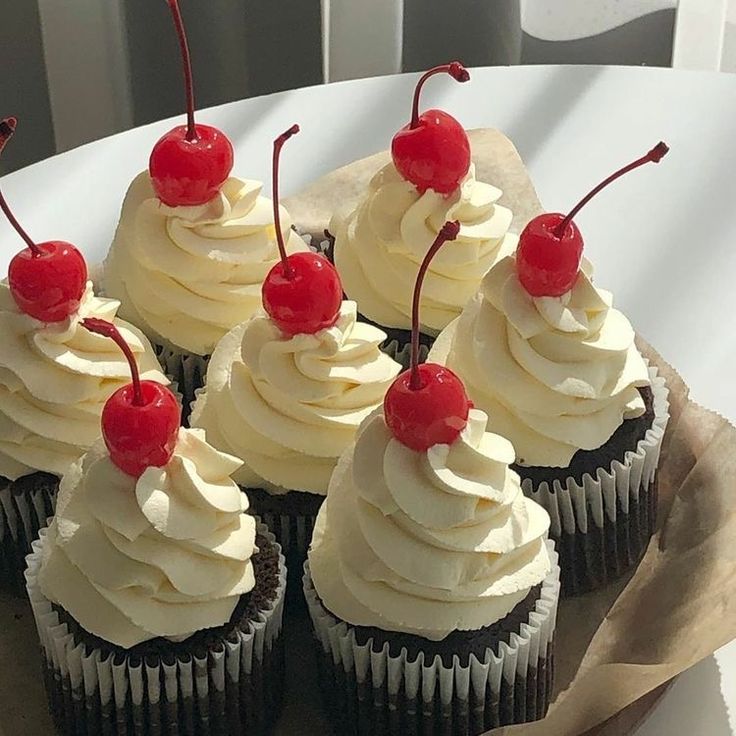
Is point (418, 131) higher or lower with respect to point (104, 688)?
higher

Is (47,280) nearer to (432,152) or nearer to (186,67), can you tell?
(186,67)

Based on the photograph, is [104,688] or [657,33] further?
[657,33]

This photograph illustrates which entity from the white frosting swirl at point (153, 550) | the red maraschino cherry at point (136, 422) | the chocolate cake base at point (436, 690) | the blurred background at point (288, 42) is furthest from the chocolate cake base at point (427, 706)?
the blurred background at point (288, 42)

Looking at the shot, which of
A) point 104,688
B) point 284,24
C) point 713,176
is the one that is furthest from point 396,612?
point 284,24

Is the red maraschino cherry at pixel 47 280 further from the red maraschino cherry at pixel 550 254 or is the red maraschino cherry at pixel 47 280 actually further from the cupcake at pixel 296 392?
the red maraschino cherry at pixel 550 254

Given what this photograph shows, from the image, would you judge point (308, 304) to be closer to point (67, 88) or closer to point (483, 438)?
point (483, 438)

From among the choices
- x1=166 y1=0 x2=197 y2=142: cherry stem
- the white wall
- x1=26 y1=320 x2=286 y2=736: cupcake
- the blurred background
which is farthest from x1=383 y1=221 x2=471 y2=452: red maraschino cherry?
the white wall

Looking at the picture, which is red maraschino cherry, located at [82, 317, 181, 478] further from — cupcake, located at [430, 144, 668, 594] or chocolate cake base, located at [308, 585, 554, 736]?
cupcake, located at [430, 144, 668, 594]
